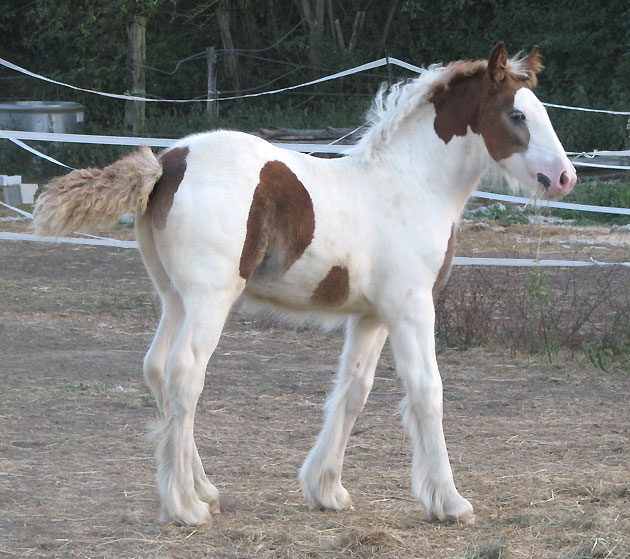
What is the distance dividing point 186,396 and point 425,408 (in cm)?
91

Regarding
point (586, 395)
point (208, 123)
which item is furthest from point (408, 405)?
point (208, 123)

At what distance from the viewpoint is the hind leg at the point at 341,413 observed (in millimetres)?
3846

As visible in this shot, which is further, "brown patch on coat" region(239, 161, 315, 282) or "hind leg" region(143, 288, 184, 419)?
"hind leg" region(143, 288, 184, 419)

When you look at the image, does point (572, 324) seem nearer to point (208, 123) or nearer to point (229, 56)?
point (208, 123)

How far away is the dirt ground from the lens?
11.2ft

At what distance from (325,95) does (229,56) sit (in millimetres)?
2109

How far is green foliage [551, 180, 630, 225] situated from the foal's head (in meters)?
8.31

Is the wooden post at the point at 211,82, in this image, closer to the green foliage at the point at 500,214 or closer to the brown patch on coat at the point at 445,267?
the green foliage at the point at 500,214

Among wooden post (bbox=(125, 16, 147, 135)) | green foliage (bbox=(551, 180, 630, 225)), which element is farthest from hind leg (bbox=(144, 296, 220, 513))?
wooden post (bbox=(125, 16, 147, 135))

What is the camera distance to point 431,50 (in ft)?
62.0

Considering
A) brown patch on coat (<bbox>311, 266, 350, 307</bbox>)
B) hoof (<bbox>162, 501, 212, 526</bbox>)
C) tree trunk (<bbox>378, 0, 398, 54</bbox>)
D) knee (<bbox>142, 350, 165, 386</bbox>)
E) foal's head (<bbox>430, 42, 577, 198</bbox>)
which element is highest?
tree trunk (<bbox>378, 0, 398, 54</bbox>)

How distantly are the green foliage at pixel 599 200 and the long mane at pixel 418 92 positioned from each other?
8278 mm

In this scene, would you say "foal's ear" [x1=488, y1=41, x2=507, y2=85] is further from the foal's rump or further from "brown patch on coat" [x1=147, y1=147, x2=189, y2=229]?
"brown patch on coat" [x1=147, y1=147, x2=189, y2=229]

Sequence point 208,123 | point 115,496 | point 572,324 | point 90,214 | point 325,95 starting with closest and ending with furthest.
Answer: point 90,214 < point 115,496 < point 572,324 < point 208,123 < point 325,95
